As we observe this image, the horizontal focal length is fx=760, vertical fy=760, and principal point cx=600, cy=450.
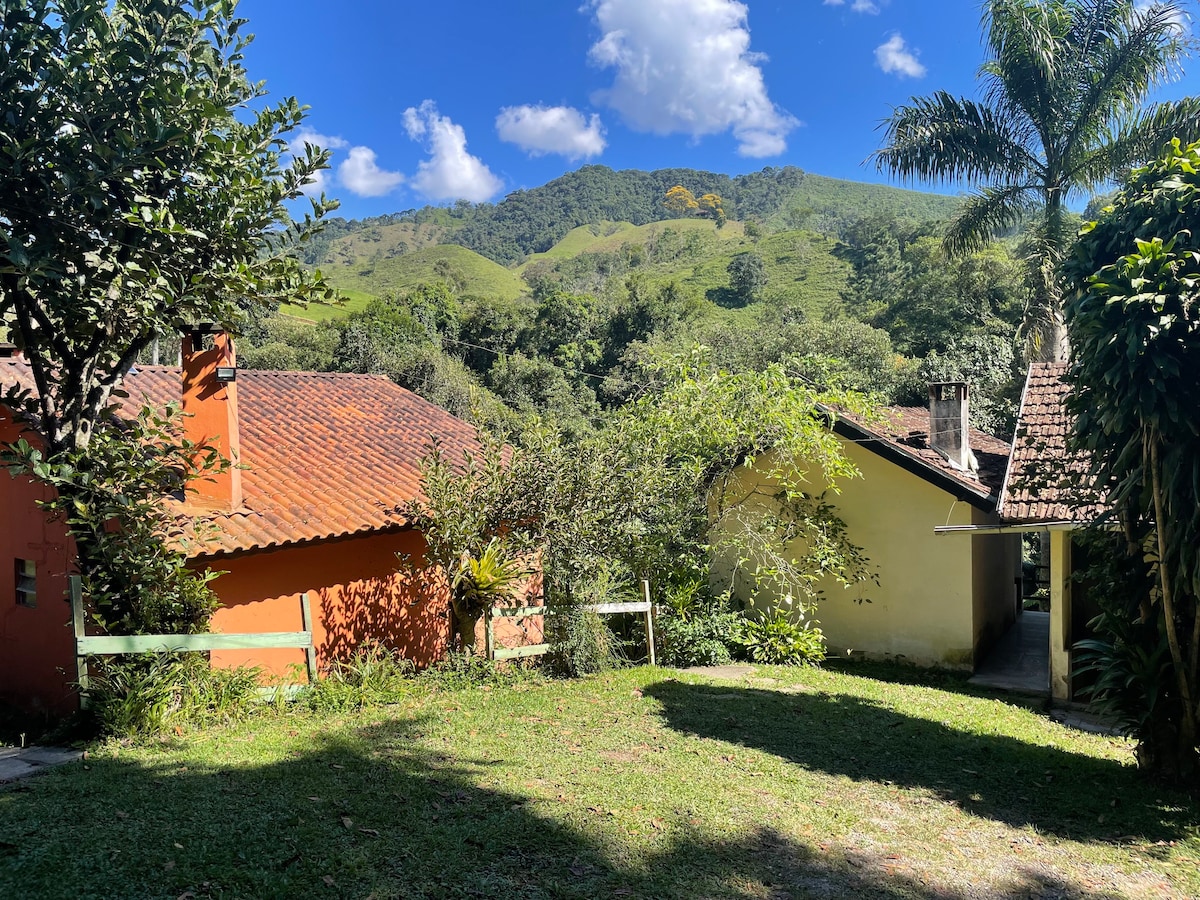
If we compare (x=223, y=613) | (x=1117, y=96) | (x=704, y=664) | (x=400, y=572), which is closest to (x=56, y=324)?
(x=223, y=613)

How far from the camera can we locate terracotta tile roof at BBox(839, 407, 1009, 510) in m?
12.2

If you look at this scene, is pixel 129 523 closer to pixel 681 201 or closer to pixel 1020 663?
pixel 1020 663

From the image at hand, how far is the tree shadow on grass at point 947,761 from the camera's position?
6.09 metres

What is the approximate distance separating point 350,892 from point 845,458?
10774mm

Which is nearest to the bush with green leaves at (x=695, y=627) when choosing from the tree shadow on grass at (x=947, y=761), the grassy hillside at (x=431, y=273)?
the tree shadow on grass at (x=947, y=761)

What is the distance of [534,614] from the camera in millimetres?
10531

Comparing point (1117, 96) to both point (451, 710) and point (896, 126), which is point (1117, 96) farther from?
point (451, 710)

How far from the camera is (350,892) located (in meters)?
4.18

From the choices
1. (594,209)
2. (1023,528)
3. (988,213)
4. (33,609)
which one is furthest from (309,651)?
(594,209)

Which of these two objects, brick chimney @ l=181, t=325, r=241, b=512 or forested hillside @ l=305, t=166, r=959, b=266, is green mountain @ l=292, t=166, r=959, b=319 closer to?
forested hillside @ l=305, t=166, r=959, b=266

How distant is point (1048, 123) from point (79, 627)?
19.1 m

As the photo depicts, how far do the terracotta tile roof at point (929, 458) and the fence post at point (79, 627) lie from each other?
10940 millimetres

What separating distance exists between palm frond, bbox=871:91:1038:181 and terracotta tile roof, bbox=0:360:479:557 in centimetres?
1170

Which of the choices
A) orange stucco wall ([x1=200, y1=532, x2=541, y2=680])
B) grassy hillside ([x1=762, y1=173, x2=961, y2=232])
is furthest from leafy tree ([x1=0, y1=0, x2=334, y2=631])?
grassy hillside ([x1=762, y1=173, x2=961, y2=232])
